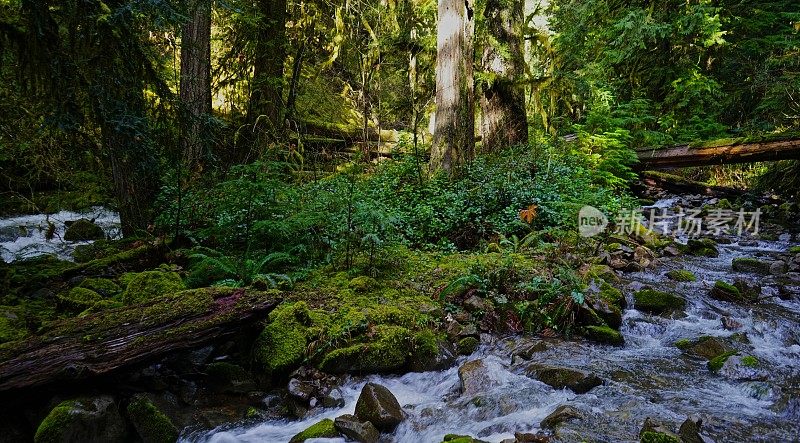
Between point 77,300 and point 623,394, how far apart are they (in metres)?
5.31

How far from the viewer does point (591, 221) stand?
816cm

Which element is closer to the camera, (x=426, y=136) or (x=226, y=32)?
(x=226, y=32)

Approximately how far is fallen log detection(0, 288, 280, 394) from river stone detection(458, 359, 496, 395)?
1.84m

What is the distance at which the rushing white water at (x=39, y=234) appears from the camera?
7137 mm

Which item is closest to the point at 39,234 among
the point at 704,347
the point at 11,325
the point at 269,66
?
the point at 11,325

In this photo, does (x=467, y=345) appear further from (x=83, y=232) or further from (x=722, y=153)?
(x=722, y=153)

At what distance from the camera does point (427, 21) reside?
1356cm

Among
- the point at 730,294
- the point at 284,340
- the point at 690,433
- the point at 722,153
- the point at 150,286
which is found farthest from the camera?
the point at 722,153

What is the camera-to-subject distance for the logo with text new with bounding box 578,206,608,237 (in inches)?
310

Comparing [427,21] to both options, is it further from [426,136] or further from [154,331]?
[154,331]

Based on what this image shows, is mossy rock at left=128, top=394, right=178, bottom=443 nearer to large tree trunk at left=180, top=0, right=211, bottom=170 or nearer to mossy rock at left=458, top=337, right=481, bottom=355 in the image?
mossy rock at left=458, top=337, right=481, bottom=355

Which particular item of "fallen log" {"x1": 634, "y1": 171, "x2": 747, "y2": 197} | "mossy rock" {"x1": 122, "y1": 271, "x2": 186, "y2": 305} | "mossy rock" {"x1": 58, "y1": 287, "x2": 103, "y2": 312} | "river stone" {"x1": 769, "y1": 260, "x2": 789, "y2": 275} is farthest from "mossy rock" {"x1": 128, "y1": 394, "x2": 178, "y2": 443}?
"fallen log" {"x1": 634, "y1": 171, "x2": 747, "y2": 197}

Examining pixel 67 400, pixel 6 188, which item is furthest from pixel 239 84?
pixel 67 400

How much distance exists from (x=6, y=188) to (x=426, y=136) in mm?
10490
